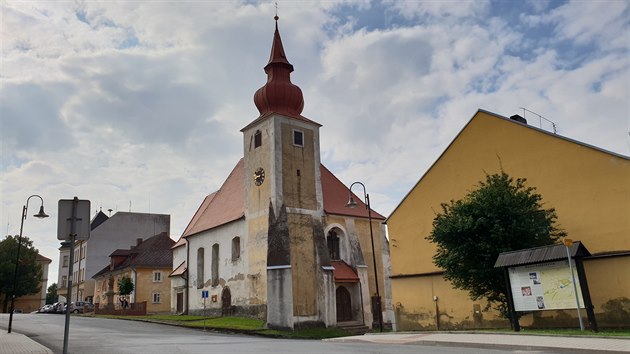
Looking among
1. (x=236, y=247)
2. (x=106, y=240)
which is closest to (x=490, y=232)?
(x=236, y=247)

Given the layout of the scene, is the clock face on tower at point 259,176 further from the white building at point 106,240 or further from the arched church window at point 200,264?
the white building at point 106,240

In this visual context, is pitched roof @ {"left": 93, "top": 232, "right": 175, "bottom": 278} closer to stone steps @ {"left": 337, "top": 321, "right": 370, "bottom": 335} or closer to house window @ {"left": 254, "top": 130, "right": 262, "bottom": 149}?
house window @ {"left": 254, "top": 130, "right": 262, "bottom": 149}

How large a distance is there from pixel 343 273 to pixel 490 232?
1644 centimetres

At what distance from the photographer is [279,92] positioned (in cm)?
3619

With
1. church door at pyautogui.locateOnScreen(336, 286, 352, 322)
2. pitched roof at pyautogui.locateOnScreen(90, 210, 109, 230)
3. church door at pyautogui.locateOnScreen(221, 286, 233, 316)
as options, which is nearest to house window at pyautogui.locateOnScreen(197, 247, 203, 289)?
church door at pyautogui.locateOnScreen(221, 286, 233, 316)

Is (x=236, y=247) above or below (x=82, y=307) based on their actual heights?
above

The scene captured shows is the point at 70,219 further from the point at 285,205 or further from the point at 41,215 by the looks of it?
the point at 285,205

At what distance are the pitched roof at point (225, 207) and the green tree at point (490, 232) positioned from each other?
18778 mm

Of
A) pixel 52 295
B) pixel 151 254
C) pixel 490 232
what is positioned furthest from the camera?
pixel 52 295

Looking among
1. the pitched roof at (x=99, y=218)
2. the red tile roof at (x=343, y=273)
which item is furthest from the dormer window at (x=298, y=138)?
the pitched roof at (x=99, y=218)

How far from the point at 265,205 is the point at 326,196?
5580 mm

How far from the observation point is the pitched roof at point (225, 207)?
38375 mm

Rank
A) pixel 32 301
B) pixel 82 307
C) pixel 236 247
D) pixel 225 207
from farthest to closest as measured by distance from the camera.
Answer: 1. pixel 32 301
2. pixel 82 307
3. pixel 225 207
4. pixel 236 247

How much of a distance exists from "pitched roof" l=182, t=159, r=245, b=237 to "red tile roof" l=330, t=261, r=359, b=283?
764 cm
